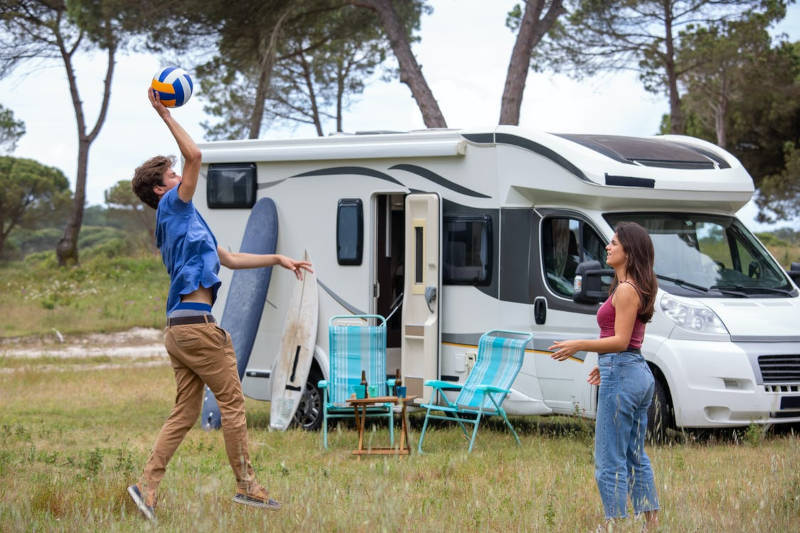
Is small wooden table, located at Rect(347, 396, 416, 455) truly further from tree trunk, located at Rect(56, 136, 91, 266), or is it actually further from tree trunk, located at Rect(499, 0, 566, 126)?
tree trunk, located at Rect(56, 136, 91, 266)

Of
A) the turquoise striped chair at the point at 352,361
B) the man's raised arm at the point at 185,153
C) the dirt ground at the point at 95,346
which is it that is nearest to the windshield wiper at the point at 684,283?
the turquoise striped chair at the point at 352,361

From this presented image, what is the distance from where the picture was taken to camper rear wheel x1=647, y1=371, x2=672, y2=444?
849 cm

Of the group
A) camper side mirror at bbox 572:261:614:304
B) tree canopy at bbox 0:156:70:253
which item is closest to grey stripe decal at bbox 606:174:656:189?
camper side mirror at bbox 572:261:614:304

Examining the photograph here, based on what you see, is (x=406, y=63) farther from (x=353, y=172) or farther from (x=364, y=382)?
(x=364, y=382)

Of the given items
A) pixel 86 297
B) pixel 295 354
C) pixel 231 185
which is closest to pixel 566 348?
pixel 295 354

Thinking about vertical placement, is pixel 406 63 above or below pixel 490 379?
above

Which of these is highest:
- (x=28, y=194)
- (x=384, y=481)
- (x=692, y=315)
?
(x=28, y=194)

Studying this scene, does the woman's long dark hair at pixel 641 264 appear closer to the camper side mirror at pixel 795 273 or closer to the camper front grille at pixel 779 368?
the camper front grille at pixel 779 368

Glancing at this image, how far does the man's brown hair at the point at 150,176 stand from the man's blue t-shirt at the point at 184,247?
0.41ft

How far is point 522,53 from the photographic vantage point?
63.0 feet

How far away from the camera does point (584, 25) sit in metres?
23.7

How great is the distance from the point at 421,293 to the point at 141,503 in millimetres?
4458

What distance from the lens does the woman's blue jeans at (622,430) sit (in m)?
5.24

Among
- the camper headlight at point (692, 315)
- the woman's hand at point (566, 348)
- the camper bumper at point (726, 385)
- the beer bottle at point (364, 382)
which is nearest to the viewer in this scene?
the woman's hand at point (566, 348)
